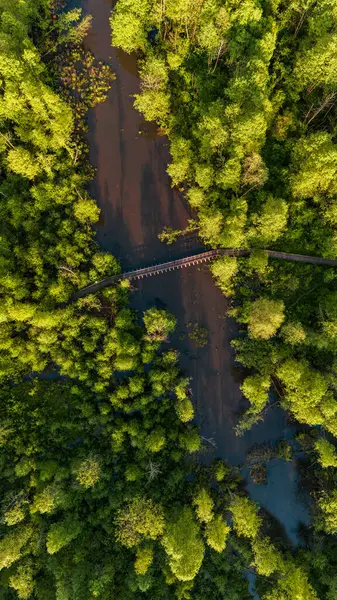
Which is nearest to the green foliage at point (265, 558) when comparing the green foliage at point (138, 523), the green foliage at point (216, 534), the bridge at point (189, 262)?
the green foliage at point (216, 534)

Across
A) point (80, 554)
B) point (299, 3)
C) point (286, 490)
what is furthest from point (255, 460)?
point (299, 3)

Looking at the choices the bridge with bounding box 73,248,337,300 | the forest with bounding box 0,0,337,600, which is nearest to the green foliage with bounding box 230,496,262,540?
the forest with bounding box 0,0,337,600

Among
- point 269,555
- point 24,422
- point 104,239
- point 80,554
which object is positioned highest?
point 104,239

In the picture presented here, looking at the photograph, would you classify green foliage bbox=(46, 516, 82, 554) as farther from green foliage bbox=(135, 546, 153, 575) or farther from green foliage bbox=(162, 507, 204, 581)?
green foliage bbox=(162, 507, 204, 581)

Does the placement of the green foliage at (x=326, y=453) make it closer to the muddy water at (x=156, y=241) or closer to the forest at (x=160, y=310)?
the forest at (x=160, y=310)

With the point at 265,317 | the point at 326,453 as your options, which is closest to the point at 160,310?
the point at 265,317

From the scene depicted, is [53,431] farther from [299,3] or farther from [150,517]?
[299,3]

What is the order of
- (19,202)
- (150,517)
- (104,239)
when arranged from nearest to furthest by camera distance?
(150,517) < (19,202) < (104,239)
